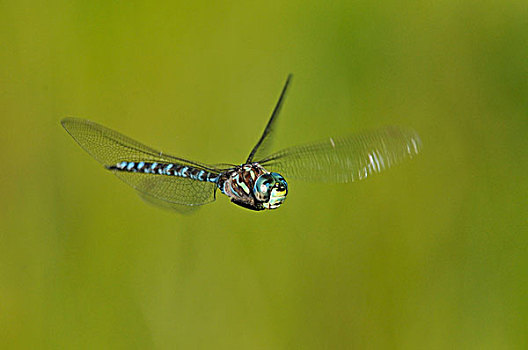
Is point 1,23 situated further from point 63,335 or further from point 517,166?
point 517,166

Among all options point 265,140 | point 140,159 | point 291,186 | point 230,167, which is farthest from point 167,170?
point 291,186

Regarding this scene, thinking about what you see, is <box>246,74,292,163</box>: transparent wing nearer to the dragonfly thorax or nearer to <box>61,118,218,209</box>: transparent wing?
the dragonfly thorax

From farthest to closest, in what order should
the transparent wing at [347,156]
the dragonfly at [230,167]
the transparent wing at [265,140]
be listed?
the transparent wing at [265,140] < the transparent wing at [347,156] < the dragonfly at [230,167]

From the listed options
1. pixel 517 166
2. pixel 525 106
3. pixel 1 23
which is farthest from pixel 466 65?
pixel 1 23

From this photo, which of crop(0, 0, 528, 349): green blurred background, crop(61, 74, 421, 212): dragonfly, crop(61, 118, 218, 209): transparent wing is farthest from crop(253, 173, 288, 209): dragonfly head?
crop(0, 0, 528, 349): green blurred background

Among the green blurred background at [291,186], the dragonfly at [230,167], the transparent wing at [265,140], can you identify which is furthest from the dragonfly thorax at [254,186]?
the green blurred background at [291,186]

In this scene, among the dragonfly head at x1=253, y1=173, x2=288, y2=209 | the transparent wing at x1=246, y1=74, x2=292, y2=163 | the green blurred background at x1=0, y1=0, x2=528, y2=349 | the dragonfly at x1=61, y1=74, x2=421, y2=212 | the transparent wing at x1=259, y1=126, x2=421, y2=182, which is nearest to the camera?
the dragonfly head at x1=253, y1=173, x2=288, y2=209

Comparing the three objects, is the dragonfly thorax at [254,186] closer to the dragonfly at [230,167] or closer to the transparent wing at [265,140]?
the dragonfly at [230,167]
